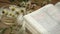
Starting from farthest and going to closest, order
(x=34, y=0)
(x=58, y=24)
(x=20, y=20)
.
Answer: (x=34, y=0), (x=20, y=20), (x=58, y=24)

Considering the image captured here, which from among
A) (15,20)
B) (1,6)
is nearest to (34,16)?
(15,20)

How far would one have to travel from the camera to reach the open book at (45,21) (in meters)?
0.75

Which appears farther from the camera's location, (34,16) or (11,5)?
(11,5)

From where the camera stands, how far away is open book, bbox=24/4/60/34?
750 mm

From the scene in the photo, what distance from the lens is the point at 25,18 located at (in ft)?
2.66

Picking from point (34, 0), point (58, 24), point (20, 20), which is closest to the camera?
point (58, 24)

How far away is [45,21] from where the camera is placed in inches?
31.3

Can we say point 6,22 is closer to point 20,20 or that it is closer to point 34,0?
point 20,20

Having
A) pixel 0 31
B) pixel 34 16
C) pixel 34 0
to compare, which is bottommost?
pixel 0 31

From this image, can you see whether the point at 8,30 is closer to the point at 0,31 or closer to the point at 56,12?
the point at 0,31

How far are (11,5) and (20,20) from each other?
150 mm

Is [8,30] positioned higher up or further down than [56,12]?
further down

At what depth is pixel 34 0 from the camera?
1008 mm

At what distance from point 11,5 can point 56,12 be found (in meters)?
0.32
